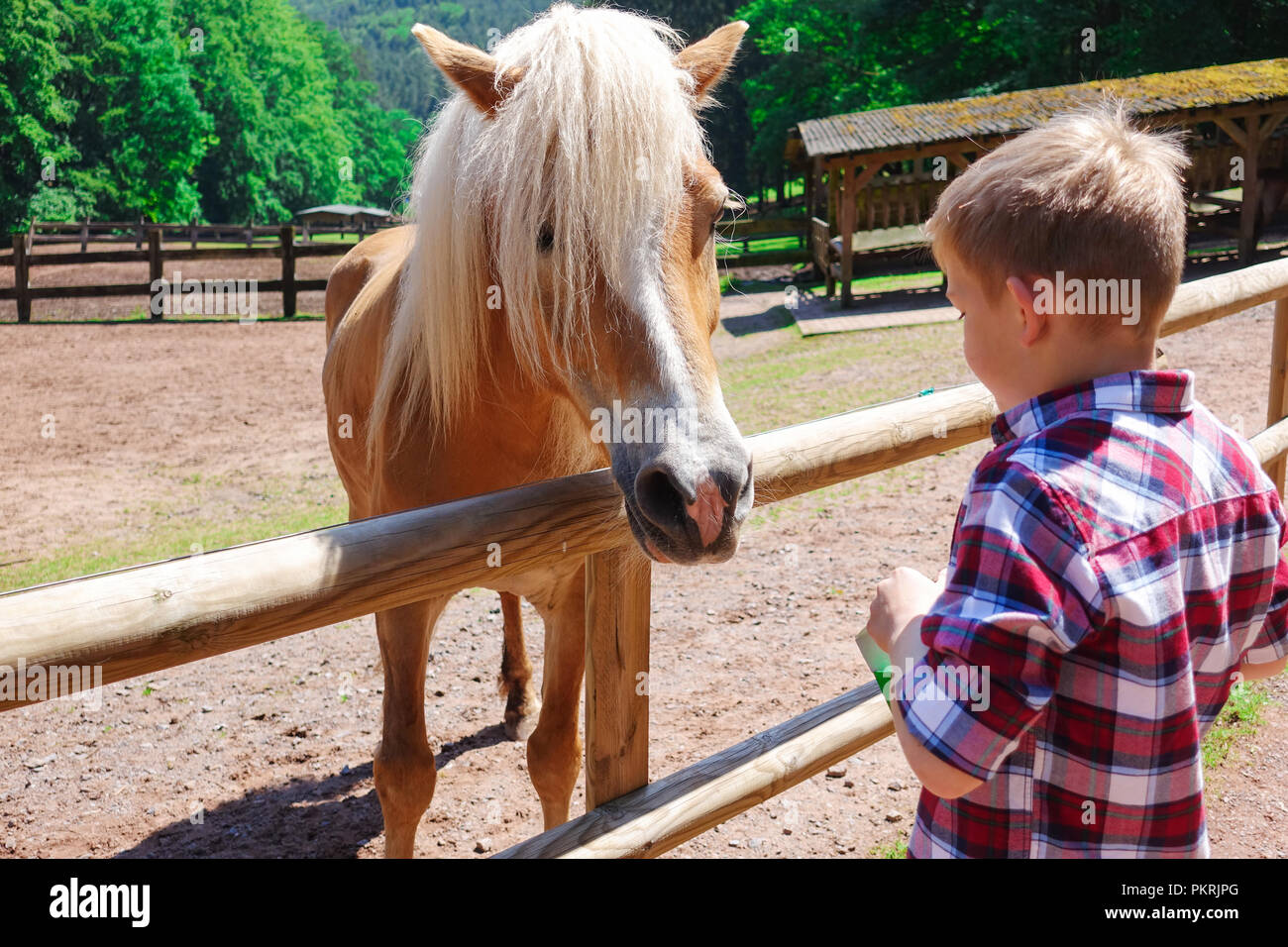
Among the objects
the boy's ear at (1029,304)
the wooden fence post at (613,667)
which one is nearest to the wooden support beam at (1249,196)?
the wooden fence post at (613,667)

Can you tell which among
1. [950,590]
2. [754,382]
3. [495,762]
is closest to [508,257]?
[950,590]

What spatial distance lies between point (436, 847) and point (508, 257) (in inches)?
86.3

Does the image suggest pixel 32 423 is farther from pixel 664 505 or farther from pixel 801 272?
pixel 801 272

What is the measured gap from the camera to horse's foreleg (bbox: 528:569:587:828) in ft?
9.21

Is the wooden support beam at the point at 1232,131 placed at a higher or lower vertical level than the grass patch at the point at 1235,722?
higher

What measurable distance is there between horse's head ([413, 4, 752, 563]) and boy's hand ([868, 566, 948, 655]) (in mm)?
398

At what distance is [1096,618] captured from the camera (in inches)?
40.4

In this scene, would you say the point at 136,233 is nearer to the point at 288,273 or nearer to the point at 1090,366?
the point at 288,273

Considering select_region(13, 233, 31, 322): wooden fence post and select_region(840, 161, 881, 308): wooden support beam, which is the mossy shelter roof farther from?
select_region(13, 233, 31, 322): wooden fence post

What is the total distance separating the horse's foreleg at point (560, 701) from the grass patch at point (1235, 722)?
2167 mm

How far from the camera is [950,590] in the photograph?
103 cm

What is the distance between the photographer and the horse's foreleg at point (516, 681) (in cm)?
394

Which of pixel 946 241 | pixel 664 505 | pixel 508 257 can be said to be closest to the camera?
pixel 946 241

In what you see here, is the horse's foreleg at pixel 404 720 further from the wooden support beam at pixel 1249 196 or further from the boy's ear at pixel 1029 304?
the wooden support beam at pixel 1249 196
